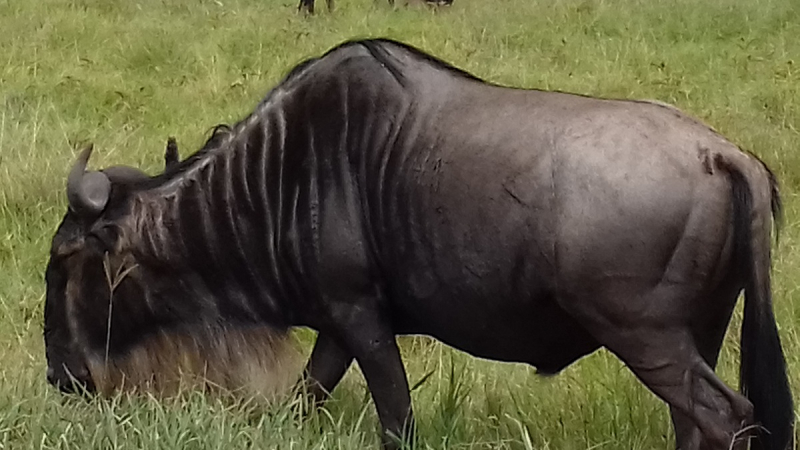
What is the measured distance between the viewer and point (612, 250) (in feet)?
7.58

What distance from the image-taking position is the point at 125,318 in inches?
115

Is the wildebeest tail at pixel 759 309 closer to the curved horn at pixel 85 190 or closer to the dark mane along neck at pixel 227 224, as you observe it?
the dark mane along neck at pixel 227 224

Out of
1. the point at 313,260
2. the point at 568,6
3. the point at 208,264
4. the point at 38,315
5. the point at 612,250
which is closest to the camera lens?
the point at 612,250

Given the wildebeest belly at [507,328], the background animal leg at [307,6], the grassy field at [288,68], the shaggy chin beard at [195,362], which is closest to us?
the wildebeest belly at [507,328]

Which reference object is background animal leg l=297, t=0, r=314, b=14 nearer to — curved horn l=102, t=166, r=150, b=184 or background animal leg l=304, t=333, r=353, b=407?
curved horn l=102, t=166, r=150, b=184

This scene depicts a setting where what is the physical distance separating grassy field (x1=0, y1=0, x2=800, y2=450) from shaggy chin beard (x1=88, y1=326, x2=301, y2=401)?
0.06 metres

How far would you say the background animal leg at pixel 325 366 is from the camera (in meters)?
3.12

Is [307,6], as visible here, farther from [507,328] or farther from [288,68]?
[507,328]

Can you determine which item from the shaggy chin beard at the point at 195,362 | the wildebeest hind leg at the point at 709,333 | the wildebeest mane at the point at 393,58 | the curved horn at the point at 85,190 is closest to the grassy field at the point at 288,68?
the shaggy chin beard at the point at 195,362

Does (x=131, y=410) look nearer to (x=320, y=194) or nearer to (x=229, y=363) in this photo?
(x=229, y=363)

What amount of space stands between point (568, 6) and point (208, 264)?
776 cm

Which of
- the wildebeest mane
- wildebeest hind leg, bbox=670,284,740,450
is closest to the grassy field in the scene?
wildebeest hind leg, bbox=670,284,740,450

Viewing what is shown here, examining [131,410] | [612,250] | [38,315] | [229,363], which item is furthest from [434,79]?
[38,315]

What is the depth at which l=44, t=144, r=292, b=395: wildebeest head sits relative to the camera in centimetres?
290
